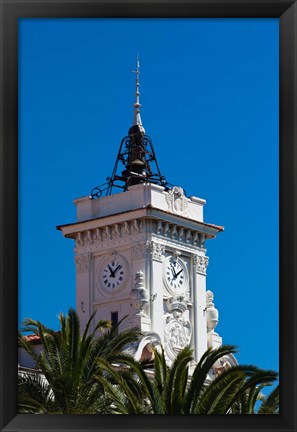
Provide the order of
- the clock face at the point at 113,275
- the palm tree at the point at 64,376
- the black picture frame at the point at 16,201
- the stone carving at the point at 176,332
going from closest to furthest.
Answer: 1. the black picture frame at the point at 16,201
2. the palm tree at the point at 64,376
3. the stone carving at the point at 176,332
4. the clock face at the point at 113,275

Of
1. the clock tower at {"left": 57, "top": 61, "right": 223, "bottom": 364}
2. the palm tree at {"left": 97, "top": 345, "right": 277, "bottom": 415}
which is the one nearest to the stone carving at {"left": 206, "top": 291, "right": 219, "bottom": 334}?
the clock tower at {"left": 57, "top": 61, "right": 223, "bottom": 364}

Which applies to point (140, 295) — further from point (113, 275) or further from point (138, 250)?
point (113, 275)

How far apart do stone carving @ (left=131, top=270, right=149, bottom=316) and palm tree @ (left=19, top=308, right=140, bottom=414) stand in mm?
48637

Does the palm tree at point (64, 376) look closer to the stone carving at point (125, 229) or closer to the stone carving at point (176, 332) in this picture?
the stone carving at point (176, 332)

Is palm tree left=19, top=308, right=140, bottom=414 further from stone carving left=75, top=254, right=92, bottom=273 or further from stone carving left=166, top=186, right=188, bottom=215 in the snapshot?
stone carving left=75, top=254, right=92, bottom=273

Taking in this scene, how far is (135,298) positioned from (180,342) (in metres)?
5.36

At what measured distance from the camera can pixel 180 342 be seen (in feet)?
308

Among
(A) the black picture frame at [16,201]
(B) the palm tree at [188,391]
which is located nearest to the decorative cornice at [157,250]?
(B) the palm tree at [188,391]

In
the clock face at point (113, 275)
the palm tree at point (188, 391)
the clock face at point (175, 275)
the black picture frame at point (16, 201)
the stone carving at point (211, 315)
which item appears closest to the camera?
the black picture frame at point (16, 201)

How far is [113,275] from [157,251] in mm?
3506

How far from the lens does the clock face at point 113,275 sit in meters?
93.8
